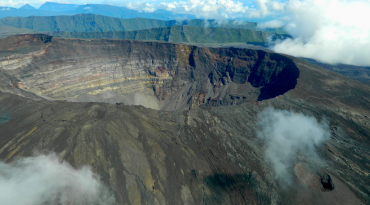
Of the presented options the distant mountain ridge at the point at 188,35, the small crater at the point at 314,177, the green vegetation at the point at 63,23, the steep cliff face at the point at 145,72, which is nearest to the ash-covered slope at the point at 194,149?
the small crater at the point at 314,177

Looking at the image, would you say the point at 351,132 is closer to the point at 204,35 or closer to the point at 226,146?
the point at 226,146

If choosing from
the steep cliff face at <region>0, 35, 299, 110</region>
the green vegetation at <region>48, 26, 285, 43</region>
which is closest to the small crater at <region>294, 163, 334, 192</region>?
the steep cliff face at <region>0, 35, 299, 110</region>

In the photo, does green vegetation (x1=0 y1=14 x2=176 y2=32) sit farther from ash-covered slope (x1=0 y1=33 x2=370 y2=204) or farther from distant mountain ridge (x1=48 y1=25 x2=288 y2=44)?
ash-covered slope (x1=0 y1=33 x2=370 y2=204)

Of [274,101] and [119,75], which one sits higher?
[274,101]

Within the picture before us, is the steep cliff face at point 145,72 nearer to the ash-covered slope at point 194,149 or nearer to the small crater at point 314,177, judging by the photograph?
the ash-covered slope at point 194,149

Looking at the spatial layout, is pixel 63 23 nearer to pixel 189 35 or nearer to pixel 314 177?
pixel 189 35

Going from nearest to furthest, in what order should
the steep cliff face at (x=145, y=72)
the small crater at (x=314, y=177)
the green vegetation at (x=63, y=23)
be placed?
the small crater at (x=314, y=177), the steep cliff face at (x=145, y=72), the green vegetation at (x=63, y=23)

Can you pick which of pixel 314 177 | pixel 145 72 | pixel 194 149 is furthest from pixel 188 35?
pixel 314 177

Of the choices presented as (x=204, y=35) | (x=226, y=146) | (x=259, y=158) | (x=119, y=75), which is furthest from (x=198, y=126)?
(x=204, y=35)
